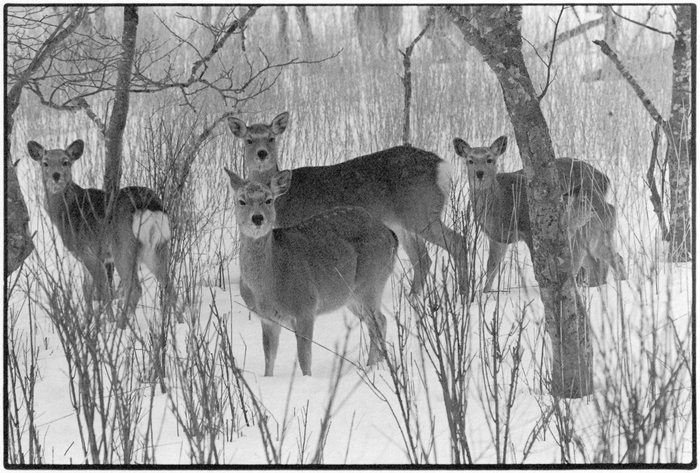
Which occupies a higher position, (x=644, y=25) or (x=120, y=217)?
(x=644, y=25)

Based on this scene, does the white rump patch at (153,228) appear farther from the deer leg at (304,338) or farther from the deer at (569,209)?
the deer at (569,209)

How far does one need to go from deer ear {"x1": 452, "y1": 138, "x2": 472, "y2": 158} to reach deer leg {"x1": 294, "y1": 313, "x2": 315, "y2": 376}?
1.25m

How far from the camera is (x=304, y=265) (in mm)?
4832

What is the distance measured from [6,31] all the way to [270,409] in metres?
1.90

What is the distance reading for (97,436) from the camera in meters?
3.67

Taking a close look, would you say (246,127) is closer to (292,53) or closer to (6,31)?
(292,53)

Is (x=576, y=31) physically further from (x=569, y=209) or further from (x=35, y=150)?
(x=35, y=150)

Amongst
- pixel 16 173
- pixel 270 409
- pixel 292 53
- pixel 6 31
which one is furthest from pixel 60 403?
pixel 292 53

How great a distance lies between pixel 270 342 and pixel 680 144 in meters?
2.03

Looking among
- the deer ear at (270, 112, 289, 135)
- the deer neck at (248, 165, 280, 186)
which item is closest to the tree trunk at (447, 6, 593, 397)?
the deer ear at (270, 112, 289, 135)

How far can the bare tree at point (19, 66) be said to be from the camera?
4113mm

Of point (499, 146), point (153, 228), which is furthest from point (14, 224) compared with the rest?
point (499, 146)

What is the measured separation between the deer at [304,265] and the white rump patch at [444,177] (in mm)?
792

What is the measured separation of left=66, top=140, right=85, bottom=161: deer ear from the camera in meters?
4.92
